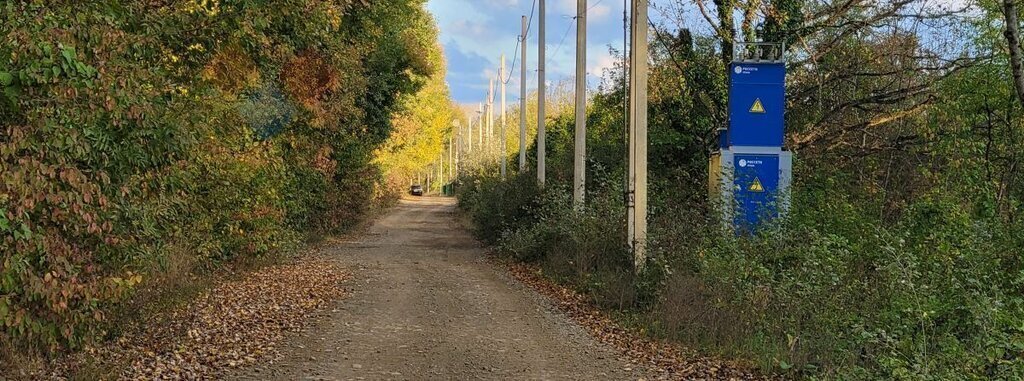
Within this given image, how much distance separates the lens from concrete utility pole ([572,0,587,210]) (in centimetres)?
1504

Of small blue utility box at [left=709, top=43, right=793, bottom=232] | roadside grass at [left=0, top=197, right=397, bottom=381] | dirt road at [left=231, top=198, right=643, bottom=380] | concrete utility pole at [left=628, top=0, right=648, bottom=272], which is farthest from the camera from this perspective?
small blue utility box at [left=709, top=43, right=793, bottom=232]

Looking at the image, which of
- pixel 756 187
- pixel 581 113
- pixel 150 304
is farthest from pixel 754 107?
pixel 150 304

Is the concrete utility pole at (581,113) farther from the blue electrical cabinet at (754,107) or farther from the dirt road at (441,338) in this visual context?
the blue electrical cabinet at (754,107)

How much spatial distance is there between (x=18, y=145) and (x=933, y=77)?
1542 cm

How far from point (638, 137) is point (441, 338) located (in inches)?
175

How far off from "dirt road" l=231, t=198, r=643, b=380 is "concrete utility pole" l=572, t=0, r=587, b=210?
2388 millimetres

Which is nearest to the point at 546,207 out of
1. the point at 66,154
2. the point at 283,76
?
the point at 283,76

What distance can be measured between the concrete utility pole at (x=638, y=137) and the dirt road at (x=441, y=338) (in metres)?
1.63

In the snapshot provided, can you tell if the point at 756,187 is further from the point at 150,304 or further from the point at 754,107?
the point at 150,304

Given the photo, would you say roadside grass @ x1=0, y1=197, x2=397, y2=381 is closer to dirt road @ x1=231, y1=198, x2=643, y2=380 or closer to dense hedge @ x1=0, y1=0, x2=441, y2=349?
dense hedge @ x1=0, y1=0, x2=441, y2=349

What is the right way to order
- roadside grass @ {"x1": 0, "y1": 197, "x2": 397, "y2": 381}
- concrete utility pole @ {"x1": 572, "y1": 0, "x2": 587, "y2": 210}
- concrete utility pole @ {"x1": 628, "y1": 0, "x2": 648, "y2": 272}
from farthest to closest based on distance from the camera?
concrete utility pole @ {"x1": 572, "y1": 0, "x2": 587, "y2": 210} → concrete utility pole @ {"x1": 628, "y1": 0, "x2": 648, "y2": 272} → roadside grass @ {"x1": 0, "y1": 197, "x2": 397, "y2": 381}

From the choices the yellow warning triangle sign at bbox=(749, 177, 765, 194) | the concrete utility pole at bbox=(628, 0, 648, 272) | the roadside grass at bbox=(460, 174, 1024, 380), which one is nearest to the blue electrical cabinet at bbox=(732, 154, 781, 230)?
→ the yellow warning triangle sign at bbox=(749, 177, 765, 194)

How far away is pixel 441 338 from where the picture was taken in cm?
799

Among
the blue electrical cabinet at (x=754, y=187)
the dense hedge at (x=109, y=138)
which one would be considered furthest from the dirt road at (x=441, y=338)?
the blue electrical cabinet at (x=754, y=187)
